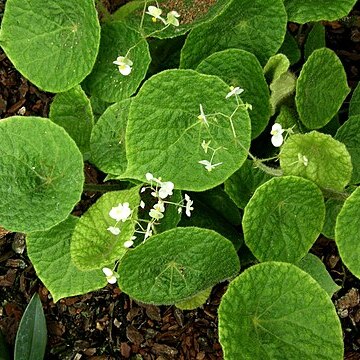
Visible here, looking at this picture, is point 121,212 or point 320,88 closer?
point 121,212

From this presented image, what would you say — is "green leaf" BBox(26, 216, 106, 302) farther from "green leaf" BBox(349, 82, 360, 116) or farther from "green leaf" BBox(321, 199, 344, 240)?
"green leaf" BBox(349, 82, 360, 116)

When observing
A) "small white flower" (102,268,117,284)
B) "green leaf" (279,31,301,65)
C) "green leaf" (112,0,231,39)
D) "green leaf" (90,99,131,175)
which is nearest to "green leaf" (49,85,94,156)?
"green leaf" (90,99,131,175)

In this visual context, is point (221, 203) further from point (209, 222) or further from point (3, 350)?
point (3, 350)

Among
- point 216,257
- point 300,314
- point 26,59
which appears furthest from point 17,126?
point 300,314

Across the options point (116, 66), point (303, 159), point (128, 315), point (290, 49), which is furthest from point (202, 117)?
point (128, 315)

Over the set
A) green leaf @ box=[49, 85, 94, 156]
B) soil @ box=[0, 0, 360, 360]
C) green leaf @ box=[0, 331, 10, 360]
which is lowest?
green leaf @ box=[0, 331, 10, 360]

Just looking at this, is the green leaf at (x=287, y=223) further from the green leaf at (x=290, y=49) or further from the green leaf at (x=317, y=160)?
the green leaf at (x=290, y=49)

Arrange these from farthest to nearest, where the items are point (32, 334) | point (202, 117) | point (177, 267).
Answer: point (32, 334) → point (177, 267) → point (202, 117)
